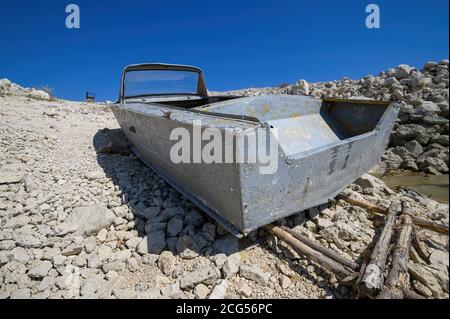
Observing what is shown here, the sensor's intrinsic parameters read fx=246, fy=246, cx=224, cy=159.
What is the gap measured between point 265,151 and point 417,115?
5.23m

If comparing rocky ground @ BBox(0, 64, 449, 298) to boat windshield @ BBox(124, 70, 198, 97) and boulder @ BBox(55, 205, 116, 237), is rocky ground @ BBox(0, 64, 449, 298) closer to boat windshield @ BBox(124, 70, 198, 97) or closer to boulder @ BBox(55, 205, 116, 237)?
boulder @ BBox(55, 205, 116, 237)

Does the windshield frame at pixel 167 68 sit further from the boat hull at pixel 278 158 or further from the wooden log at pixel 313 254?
the wooden log at pixel 313 254

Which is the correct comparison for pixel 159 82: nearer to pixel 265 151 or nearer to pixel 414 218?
pixel 265 151

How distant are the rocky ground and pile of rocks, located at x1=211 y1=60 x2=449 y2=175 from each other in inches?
65.5

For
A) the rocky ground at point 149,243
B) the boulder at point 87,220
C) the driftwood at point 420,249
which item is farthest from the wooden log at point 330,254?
the boulder at point 87,220

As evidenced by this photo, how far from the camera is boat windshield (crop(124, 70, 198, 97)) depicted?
428 cm

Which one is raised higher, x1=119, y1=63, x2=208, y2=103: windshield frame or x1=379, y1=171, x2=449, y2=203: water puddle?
x1=119, y1=63, x2=208, y2=103: windshield frame

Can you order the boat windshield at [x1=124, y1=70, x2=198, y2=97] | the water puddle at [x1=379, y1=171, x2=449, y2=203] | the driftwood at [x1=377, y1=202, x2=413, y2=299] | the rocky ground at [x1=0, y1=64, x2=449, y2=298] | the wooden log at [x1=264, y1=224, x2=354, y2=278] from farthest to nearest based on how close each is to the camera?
the boat windshield at [x1=124, y1=70, x2=198, y2=97], the water puddle at [x1=379, y1=171, x2=449, y2=203], the rocky ground at [x1=0, y1=64, x2=449, y2=298], the wooden log at [x1=264, y1=224, x2=354, y2=278], the driftwood at [x1=377, y1=202, x2=413, y2=299]

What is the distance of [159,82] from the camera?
461cm

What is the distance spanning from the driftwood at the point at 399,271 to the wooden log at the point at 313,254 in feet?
0.71

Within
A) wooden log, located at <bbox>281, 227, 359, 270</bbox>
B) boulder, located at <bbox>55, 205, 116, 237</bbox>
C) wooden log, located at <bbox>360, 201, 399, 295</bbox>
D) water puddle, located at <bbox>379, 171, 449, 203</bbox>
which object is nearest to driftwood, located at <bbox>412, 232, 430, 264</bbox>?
wooden log, located at <bbox>360, 201, 399, 295</bbox>

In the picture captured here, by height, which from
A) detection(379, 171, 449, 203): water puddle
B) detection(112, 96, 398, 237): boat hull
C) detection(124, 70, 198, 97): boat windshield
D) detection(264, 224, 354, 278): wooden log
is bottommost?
detection(379, 171, 449, 203): water puddle

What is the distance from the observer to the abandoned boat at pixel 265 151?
1.67 metres
